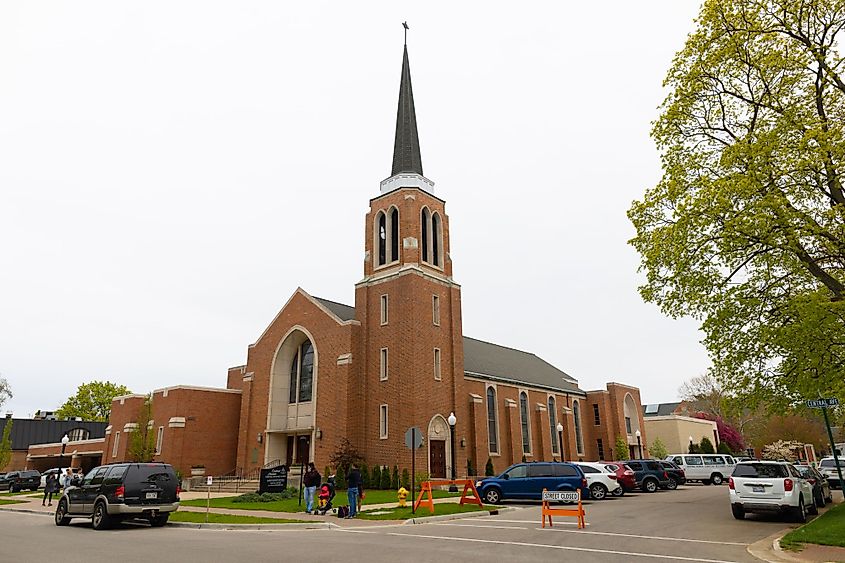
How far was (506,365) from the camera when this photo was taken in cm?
4566

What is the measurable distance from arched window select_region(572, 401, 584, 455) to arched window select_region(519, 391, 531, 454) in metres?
7.07

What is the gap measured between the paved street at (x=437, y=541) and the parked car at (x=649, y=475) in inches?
442

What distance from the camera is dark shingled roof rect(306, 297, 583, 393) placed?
39.3m

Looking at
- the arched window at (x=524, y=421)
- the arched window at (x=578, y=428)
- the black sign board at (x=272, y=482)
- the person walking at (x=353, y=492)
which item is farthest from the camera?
the arched window at (x=578, y=428)

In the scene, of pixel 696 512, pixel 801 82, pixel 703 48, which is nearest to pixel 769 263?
pixel 801 82

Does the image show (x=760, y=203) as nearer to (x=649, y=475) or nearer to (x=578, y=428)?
(x=649, y=475)

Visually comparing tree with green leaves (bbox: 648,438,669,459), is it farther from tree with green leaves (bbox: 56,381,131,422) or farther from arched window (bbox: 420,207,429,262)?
tree with green leaves (bbox: 56,381,131,422)

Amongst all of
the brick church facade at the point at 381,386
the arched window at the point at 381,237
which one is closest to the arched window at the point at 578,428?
the brick church facade at the point at 381,386

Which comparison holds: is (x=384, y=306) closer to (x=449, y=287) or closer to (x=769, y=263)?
(x=449, y=287)

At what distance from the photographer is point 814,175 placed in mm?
15406

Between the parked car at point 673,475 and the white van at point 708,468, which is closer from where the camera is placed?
the parked car at point 673,475

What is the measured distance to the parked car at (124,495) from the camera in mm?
Result: 15922

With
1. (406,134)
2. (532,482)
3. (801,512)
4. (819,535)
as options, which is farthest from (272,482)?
(406,134)

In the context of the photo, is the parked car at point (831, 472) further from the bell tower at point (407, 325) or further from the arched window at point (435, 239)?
the arched window at point (435, 239)
